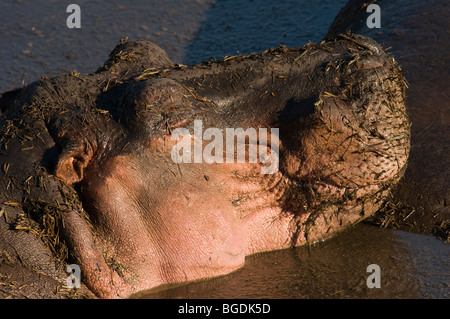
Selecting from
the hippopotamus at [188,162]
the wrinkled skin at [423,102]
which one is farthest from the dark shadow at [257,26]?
the hippopotamus at [188,162]

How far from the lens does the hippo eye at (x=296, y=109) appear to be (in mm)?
3950

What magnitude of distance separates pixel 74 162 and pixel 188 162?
0.65 metres

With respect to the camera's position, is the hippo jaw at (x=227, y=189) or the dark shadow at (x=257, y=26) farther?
the dark shadow at (x=257, y=26)

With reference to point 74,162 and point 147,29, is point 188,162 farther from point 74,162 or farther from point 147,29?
point 147,29

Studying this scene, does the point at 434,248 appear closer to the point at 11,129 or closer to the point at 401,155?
the point at 401,155

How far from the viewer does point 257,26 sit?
941 centimetres

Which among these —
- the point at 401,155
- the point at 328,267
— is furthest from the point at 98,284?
the point at 401,155

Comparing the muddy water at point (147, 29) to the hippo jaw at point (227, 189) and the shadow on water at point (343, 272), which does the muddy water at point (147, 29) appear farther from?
the shadow on water at point (343, 272)

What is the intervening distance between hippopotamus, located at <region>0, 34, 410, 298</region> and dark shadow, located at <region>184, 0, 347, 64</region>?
4567 mm

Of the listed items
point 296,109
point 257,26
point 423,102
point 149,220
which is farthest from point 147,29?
point 149,220

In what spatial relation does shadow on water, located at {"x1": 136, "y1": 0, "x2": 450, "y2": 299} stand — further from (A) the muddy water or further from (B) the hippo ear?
(A) the muddy water

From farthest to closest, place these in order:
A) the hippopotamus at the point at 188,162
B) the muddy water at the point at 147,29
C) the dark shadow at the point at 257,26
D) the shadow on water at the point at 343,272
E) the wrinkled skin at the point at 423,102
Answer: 1. the dark shadow at the point at 257,26
2. the muddy water at the point at 147,29
3. the wrinkled skin at the point at 423,102
4. the shadow on water at the point at 343,272
5. the hippopotamus at the point at 188,162

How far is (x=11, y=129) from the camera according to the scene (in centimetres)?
395

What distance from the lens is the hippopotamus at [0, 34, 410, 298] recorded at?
3760mm
